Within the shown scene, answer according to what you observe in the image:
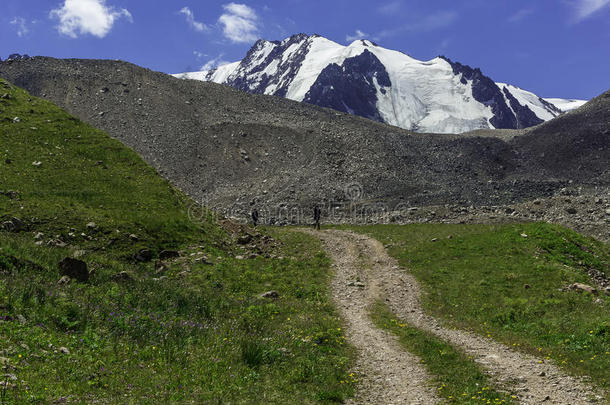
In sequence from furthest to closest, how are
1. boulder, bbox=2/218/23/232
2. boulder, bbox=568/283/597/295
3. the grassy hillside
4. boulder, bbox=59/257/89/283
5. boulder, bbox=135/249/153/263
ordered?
boulder, bbox=135/249/153/263 < boulder, bbox=2/218/23/232 < boulder, bbox=568/283/597/295 < boulder, bbox=59/257/89/283 < the grassy hillside

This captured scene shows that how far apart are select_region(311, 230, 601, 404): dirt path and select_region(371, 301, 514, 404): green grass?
43cm

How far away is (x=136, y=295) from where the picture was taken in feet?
56.6

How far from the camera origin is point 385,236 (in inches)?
1582

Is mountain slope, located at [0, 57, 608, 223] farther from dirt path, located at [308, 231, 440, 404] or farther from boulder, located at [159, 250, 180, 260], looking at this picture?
dirt path, located at [308, 231, 440, 404]

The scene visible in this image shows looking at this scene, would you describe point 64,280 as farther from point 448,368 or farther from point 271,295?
point 448,368

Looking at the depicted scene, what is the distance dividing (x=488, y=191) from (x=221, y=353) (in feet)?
195

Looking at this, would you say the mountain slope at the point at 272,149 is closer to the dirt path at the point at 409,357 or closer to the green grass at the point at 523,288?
the green grass at the point at 523,288

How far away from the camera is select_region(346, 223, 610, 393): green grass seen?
15219 millimetres

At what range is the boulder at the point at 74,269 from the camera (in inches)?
690

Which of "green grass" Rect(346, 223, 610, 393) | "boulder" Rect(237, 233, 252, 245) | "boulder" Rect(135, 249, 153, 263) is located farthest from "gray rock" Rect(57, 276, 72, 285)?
"green grass" Rect(346, 223, 610, 393)

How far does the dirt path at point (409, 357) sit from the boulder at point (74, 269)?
38.3 feet

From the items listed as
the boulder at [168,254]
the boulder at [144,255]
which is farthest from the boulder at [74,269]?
the boulder at [168,254]

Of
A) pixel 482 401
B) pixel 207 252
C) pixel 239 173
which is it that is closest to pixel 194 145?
pixel 239 173

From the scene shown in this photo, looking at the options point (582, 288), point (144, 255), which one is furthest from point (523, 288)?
point (144, 255)
